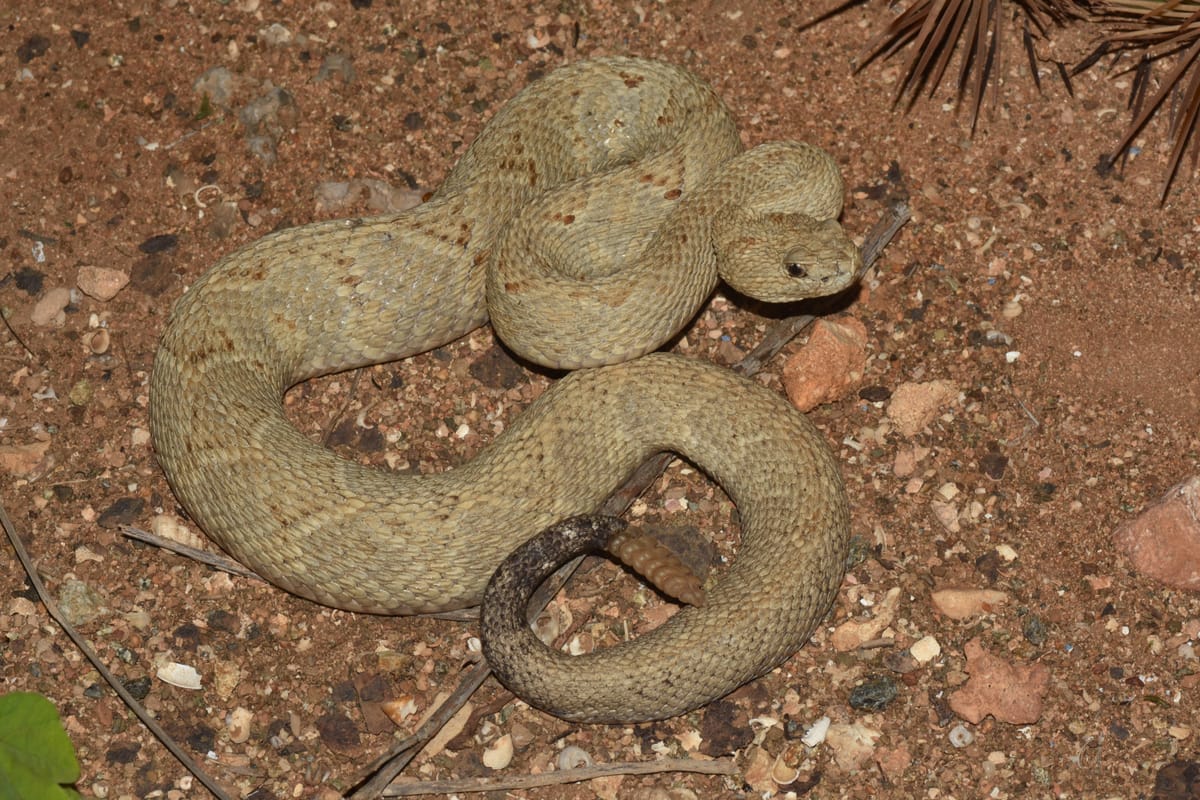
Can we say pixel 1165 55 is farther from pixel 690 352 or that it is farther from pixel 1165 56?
pixel 690 352

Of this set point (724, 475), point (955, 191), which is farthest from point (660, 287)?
point (955, 191)

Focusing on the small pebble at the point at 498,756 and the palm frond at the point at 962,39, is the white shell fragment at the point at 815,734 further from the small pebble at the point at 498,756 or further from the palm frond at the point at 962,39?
the palm frond at the point at 962,39

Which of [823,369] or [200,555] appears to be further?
[823,369]

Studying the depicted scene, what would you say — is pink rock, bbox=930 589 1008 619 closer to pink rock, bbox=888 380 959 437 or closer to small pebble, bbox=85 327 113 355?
pink rock, bbox=888 380 959 437

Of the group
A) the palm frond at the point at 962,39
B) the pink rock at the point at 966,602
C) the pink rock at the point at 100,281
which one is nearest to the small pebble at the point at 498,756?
the pink rock at the point at 966,602

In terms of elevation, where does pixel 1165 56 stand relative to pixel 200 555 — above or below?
above

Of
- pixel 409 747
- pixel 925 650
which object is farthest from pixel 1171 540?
pixel 409 747

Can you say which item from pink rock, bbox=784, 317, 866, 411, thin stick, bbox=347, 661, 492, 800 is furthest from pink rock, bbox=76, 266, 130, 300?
pink rock, bbox=784, 317, 866, 411
